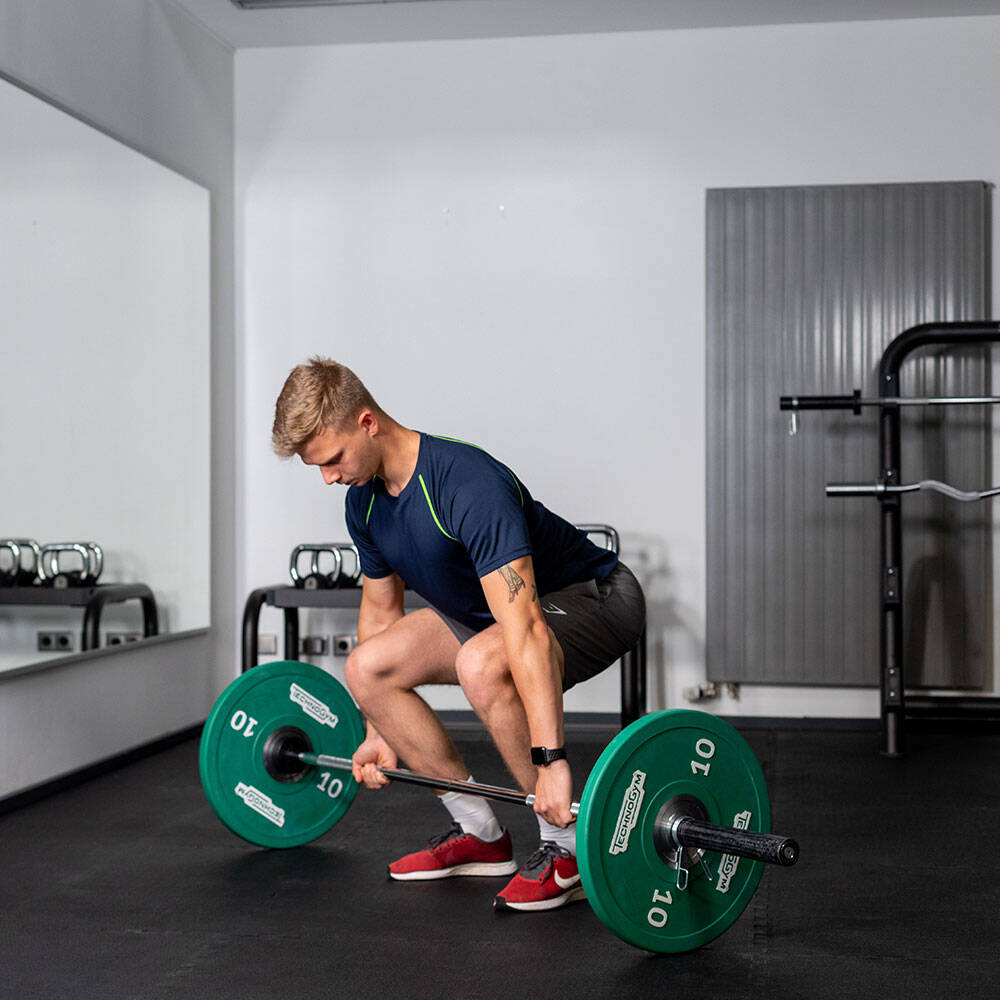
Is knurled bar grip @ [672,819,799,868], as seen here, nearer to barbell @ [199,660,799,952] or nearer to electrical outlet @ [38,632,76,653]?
barbell @ [199,660,799,952]

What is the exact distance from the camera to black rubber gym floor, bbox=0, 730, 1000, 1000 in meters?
2.05

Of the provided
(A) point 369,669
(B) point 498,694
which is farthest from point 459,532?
(A) point 369,669

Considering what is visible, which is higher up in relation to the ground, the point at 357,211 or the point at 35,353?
the point at 357,211

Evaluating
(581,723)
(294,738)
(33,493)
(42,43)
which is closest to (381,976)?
(294,738)

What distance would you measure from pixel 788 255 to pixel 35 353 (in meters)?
2.58

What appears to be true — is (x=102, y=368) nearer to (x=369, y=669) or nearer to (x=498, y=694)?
(x=369, y=669)

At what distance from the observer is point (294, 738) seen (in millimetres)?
2793

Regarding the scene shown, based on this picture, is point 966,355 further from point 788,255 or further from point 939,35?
point 939,35

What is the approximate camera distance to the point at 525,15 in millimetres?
4273

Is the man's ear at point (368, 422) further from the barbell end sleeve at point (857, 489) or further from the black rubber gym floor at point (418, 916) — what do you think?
the barbell end sleeve at point (857, 489)

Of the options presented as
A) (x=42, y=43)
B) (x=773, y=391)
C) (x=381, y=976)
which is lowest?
(x=381, y=976)

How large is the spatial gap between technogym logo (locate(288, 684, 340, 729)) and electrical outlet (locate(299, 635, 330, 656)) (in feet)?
5.73

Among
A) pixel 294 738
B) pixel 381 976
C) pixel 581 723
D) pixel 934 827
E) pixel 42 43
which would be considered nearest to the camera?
pixel 381 976

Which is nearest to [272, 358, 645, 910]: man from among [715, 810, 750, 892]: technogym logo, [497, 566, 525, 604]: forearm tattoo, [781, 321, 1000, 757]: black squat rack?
[497, 566, 525, 604]: forearm tattoo
